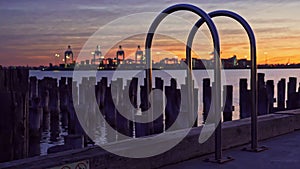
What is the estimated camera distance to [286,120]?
6.27 metres

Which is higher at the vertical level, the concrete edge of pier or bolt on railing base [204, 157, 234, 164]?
the concrete edge of pier

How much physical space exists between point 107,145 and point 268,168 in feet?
5.29

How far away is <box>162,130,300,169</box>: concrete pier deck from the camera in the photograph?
4.31 meters

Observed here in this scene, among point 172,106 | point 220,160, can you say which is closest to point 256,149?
point 220,160

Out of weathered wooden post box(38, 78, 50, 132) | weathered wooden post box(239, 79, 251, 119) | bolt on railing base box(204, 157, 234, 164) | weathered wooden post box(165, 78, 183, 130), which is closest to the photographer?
bolt on railing base box(204, 157, 234, 164)

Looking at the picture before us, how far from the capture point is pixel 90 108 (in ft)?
67.8

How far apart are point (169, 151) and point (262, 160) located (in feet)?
3.32

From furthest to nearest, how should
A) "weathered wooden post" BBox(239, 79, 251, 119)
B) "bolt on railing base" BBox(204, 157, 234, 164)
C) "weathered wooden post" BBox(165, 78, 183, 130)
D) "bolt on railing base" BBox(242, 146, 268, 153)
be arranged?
"weathered wooden post" BBox(239, 79, 251, 119) < "weathered wooden post" BBox(165, 78, 183, 130) < "bolt on railing base" BBox(242, 146, 268, 153) < "bolt on railing base" BBox(204, 157, 234, 164)

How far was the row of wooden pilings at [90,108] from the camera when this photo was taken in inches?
167

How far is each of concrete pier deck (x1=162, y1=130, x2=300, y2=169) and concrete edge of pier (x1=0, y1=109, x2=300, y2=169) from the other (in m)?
0.11

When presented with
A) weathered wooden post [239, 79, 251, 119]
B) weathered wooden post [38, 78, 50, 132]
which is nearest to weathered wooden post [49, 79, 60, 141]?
weathered wooden post [38, 78, 50, 132]

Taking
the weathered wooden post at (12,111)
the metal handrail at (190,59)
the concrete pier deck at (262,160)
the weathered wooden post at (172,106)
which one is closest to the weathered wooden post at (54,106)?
the weathered wooden post at (172,106)

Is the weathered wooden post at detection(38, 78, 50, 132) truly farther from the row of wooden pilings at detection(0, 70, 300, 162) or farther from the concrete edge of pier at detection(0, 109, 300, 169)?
the concrete edge of pier at detection(0, 109, 300, 169)

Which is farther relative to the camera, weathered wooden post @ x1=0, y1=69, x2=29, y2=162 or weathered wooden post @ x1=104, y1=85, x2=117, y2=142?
weathered wooden post @ x1=104, y1=85, x2=117, y2=142
